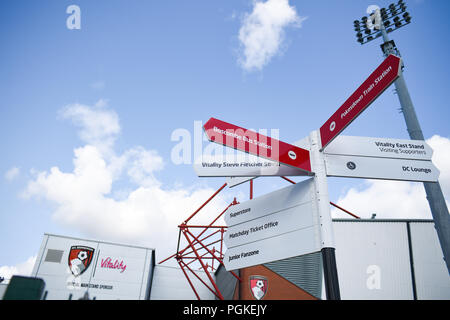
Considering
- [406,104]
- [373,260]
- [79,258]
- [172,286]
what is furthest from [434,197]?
[172,286]

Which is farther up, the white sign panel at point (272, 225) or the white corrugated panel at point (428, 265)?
the white corrugated panel at point (428, 265)

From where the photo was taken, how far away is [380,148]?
4.19 m

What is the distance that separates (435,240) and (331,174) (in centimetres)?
1178

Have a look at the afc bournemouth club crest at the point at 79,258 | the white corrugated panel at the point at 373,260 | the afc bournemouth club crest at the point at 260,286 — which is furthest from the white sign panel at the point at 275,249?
the afc bournemouth club crest at the point at 79,258

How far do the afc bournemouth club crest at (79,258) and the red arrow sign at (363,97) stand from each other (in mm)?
21186

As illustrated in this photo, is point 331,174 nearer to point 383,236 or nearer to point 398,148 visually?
point 398,148

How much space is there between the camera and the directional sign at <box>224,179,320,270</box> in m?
3.63

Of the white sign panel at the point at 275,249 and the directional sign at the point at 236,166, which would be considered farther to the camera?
the directional sign at the point at 236,166

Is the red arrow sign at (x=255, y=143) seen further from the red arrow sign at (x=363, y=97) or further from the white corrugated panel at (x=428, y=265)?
the white corrugated panel at (x=428, y=265)

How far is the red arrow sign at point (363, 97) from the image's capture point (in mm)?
3156

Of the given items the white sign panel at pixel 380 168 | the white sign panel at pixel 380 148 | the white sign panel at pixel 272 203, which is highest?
the white sign panel at pixel 380 148

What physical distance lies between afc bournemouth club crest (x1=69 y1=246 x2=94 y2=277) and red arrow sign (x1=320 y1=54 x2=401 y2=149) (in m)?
21.2

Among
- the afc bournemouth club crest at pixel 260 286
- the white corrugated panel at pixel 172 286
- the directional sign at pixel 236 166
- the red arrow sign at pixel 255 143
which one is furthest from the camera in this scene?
the white corrugated panel at pixel 172 286

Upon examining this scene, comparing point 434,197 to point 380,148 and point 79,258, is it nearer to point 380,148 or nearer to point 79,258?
point 380,148
